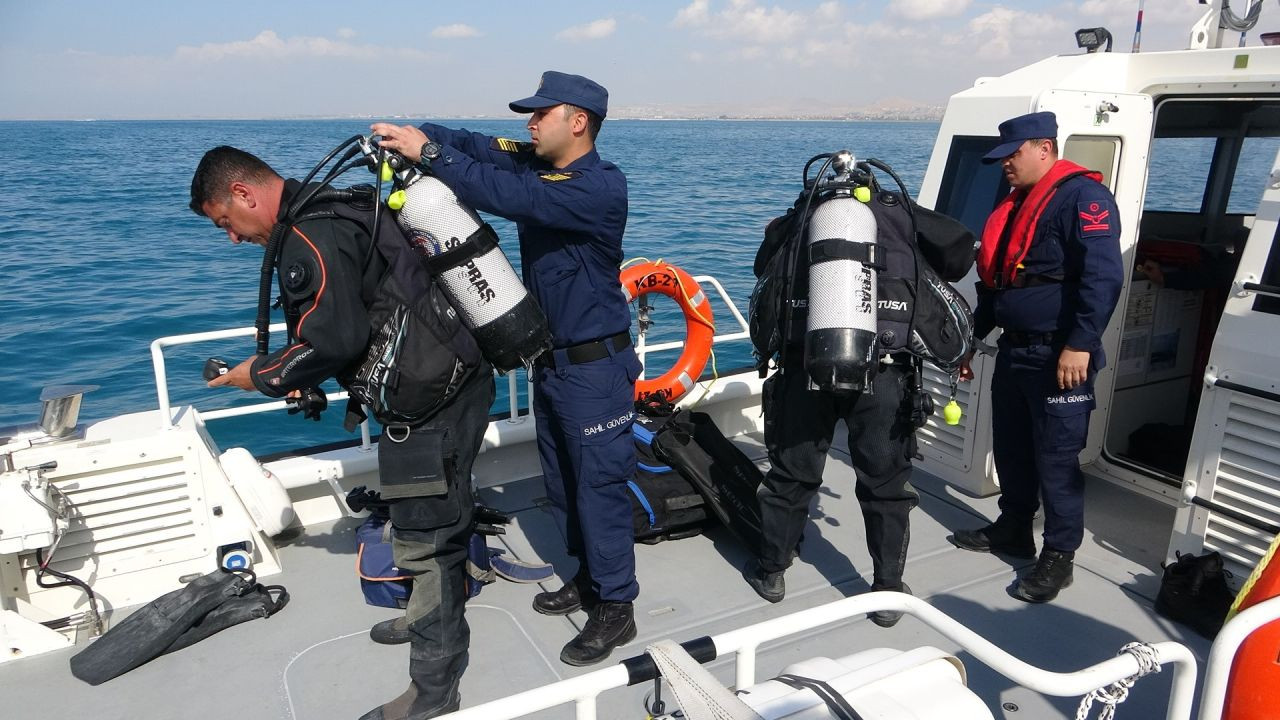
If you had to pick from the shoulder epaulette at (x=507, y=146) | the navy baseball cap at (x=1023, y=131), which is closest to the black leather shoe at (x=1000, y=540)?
the navy baseball cap at (x=1023, y=131)

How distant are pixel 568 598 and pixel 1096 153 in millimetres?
2886

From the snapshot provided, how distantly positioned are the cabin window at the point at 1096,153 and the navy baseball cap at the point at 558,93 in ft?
7.11

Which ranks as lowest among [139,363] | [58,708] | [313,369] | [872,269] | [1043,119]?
[139,363]

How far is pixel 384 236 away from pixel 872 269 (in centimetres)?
147

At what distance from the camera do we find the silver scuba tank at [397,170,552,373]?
2.34 metres

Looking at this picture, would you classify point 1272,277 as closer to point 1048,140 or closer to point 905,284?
point 1048,140

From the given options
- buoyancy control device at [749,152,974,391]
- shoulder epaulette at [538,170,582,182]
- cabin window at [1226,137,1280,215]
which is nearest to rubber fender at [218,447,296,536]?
shoulder epaulette at [538,170,582,182]

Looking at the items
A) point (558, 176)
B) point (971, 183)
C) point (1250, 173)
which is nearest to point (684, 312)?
point (971, 183)

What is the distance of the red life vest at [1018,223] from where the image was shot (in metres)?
3.09

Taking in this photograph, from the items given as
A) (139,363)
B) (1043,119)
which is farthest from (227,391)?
(1043,119)

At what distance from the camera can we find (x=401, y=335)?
2.34 m

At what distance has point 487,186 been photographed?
7.89ft

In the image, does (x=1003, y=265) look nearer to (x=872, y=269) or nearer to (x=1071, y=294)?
(x=1071, y=294)

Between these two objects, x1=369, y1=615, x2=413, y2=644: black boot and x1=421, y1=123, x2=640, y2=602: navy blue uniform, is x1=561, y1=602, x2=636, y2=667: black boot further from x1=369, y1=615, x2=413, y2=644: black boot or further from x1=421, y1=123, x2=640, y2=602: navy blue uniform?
x1=369, y1=615, x2=413, y2=644: black boot
